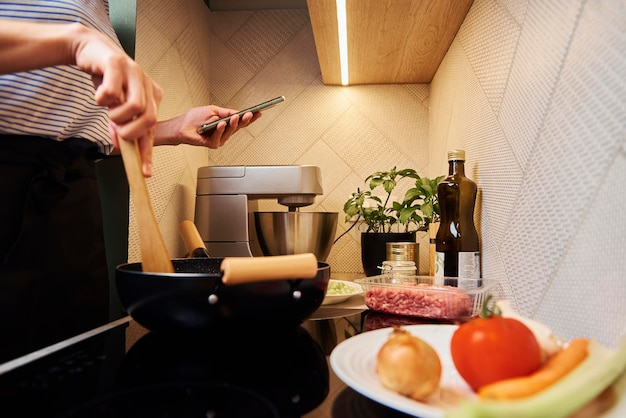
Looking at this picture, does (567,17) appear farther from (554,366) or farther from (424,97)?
(424,97)

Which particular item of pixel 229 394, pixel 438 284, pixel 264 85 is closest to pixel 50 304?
pixel 229 394

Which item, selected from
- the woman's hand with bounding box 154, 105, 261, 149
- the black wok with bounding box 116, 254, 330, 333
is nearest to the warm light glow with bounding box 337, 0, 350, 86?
→ the woman's hand with bounding box 154, 105, 261, 149

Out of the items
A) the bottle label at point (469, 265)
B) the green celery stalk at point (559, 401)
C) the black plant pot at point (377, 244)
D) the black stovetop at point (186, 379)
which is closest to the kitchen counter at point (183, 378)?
the black stovetop at point (186, 379)

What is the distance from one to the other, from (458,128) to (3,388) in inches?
42.4

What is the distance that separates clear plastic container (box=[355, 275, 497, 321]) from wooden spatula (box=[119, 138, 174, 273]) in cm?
39

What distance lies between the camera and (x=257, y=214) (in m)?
1.36

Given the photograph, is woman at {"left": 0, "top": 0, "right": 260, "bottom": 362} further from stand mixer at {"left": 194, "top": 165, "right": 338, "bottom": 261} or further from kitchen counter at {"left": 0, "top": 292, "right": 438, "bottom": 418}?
stand mixer at {"left": 194, "top": 165, "right": 338, "bottom": 261}

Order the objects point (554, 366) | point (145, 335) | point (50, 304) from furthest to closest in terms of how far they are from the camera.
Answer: point (50, 304) → point (145, 335) → point (554, 366)

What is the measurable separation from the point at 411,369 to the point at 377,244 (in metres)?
0.93

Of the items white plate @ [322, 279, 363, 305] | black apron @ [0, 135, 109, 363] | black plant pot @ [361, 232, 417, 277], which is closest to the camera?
black apron @ [0, 135, 109, 363]

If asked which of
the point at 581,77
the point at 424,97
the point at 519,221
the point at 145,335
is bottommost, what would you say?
the point at 145,335

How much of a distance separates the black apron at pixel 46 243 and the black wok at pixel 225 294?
0.28 m

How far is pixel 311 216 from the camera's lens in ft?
4.38

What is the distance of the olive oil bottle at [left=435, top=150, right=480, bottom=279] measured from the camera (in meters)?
0.92
